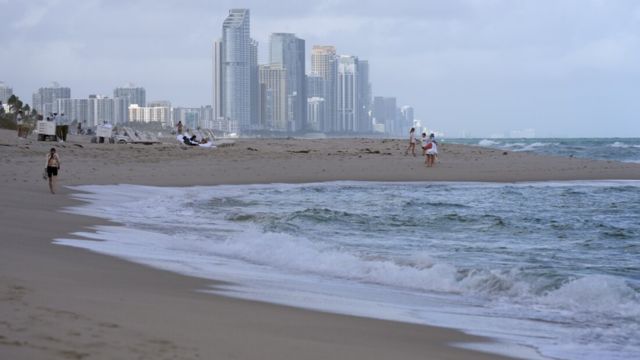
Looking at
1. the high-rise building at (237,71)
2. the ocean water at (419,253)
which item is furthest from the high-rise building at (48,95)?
the ocean water at (419,253)

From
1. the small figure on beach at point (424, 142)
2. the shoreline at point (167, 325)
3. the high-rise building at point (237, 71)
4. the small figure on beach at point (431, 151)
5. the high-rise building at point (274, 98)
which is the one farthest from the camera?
the high-rise building at point (274, 98)

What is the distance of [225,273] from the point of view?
29.8ft

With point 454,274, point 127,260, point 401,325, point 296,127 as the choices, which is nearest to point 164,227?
point 127,260

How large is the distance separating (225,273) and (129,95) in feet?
578

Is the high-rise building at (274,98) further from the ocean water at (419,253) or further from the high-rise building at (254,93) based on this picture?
the ocean water at (419,253)

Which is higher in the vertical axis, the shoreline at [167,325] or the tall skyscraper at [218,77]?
the tall skyscraper at [218,77]

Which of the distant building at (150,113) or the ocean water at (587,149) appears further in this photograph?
the distant building at (150,113)

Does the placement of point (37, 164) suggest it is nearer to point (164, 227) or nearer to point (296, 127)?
point (164, 227)

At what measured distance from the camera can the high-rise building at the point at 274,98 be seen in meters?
192

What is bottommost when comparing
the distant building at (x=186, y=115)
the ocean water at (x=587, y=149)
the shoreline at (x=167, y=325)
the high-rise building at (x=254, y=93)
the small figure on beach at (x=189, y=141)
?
the shoreline at (x=167, y=325)

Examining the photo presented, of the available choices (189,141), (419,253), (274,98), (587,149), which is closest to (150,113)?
(274,98)

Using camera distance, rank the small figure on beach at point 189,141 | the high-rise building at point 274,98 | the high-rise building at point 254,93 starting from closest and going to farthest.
A: the small figure on beach at point 189,141, the high-rise building at point 274,98, the high-rise building at point 254,93

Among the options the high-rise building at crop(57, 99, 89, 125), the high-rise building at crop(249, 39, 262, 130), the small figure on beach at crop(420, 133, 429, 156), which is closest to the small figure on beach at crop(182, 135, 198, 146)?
the small figure on beach at crop(420, 133, 429, 156)

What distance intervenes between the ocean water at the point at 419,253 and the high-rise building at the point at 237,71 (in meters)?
169
